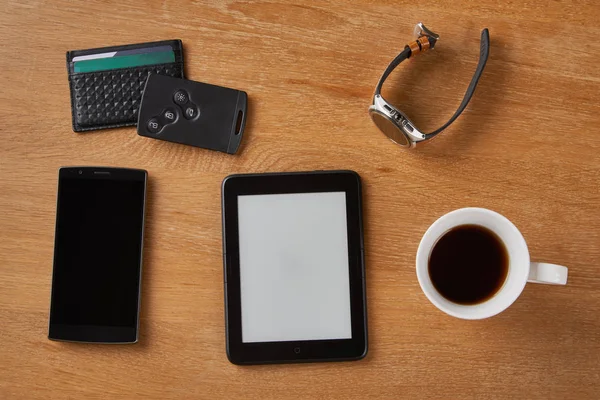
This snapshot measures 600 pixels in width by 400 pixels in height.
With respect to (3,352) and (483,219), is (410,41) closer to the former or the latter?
(483,219)

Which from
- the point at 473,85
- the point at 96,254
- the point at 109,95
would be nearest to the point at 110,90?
the point at 109,95

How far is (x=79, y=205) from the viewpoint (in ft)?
2.41

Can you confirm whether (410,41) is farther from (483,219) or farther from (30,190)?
(30,190)

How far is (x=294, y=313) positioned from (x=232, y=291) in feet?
0.24

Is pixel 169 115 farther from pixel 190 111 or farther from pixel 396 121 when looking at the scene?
pixel 396 121

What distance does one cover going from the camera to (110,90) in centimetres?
74

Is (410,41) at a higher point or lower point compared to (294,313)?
higher

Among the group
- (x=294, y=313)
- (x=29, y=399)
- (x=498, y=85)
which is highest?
(x=498, y=85)

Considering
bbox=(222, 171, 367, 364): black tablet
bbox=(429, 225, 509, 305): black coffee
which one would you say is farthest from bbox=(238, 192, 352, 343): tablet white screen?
bbox=(429, 225, 509, 305): black coffee

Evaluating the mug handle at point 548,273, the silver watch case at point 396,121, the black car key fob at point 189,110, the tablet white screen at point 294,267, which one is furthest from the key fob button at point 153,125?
the mug handle at point 548,273

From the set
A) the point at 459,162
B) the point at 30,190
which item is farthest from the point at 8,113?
the point at 459,162

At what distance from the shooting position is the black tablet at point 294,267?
2.39ft

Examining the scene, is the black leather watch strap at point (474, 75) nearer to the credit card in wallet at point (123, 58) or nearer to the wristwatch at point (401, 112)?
the wristwatch at point (401, 112)

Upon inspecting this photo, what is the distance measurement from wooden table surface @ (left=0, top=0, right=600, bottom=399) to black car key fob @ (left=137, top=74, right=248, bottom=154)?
0.05 ft
